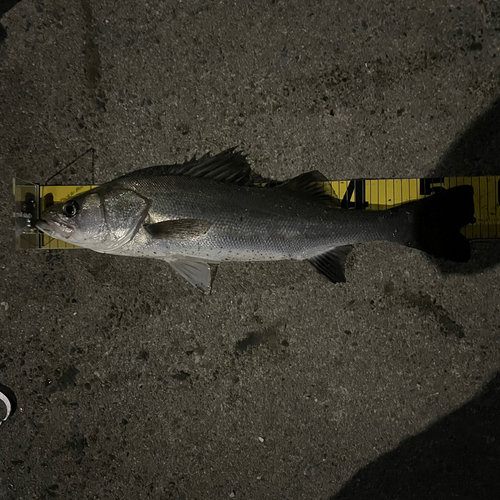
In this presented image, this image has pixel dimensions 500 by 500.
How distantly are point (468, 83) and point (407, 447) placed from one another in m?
3.00

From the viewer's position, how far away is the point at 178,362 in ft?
10.5

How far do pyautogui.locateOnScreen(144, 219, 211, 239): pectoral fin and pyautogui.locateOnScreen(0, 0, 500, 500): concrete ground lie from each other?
507mm

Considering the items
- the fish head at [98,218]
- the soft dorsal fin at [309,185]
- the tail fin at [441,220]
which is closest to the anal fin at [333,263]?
the soft dorsal fin at [309,185]

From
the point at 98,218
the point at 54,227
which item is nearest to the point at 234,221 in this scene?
the point at 98,218

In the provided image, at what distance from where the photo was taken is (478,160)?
322 cm

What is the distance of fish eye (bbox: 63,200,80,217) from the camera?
9.28ft

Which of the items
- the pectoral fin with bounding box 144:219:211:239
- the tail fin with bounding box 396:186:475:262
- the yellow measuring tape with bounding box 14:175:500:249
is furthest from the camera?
the yellow measuring tape with bounding box 14:175:500:249

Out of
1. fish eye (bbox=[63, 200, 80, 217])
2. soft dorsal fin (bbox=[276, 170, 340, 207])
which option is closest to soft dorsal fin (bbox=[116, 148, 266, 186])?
soft dorsal fin (bbox=[276, 170, 340, 207])

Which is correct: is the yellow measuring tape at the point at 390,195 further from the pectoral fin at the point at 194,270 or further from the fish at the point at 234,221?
the pectoral fin at the point at 194,270

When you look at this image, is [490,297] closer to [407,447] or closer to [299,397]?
[407,447]

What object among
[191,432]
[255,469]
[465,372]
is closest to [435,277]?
[465,372]

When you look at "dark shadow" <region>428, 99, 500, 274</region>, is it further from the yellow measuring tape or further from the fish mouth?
the fish mouth

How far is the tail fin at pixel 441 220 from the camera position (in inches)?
115

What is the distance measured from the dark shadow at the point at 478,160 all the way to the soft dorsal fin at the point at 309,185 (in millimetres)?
945
